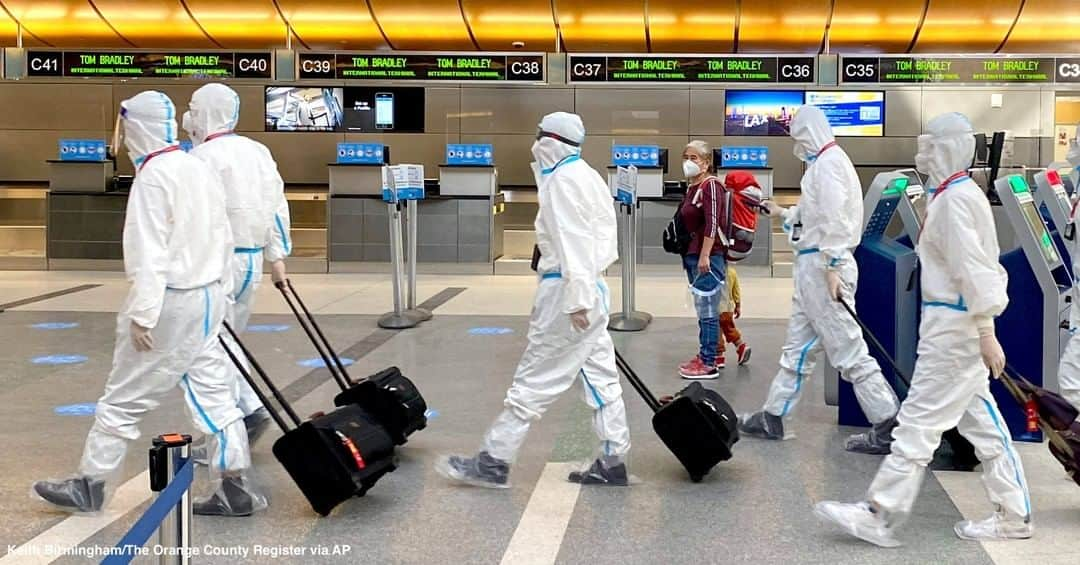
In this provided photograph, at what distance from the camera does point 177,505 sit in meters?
3.09

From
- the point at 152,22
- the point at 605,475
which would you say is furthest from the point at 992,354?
the point at 152,22

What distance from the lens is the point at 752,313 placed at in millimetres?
11555

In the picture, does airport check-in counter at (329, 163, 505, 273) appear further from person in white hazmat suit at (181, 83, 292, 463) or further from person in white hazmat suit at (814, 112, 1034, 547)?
person in white hazmat suit at (814, 112, 1034, 547)

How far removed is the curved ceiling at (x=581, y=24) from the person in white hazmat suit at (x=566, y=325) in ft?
47.9

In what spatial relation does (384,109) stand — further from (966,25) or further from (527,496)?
(527,496)

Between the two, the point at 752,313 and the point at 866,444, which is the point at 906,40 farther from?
the point at 866,444

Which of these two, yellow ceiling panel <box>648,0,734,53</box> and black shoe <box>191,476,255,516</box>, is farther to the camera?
yellow ceiling panel <box>648,0,734,53</box>

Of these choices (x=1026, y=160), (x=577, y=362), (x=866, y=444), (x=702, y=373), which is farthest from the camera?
(x=1026, y=160)

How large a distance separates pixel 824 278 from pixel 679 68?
1304 cm

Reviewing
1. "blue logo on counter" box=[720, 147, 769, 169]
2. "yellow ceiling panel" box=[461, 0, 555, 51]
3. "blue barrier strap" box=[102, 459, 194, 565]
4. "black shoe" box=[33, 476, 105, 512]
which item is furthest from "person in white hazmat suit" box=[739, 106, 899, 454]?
"yellow ceiling panel" box=[461, 0, 555, 51]

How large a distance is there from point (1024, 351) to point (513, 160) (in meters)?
13.8

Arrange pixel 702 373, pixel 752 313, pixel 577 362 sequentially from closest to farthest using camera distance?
pixel 577 362
pixel 702 373
pixel 752 313

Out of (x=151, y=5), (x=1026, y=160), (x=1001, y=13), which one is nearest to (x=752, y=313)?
(x=1026, y=160)

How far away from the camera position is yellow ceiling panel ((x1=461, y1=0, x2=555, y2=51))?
1942cm
